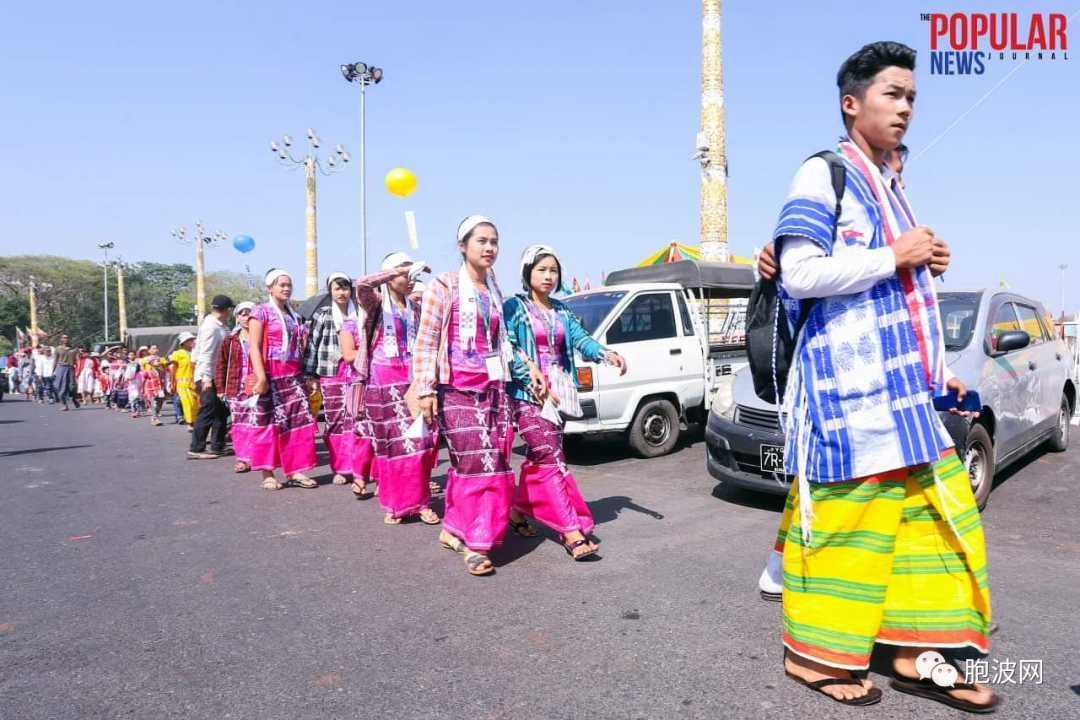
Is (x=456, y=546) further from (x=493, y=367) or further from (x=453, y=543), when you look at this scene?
(x=493, y=367)

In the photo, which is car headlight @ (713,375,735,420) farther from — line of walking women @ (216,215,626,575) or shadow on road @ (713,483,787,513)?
line of walking women @ (216,215,626,575)

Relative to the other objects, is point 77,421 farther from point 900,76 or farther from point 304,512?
point 900,76

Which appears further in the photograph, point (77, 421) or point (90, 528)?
point (77, 421)

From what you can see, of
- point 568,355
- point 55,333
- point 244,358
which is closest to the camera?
point 568,355

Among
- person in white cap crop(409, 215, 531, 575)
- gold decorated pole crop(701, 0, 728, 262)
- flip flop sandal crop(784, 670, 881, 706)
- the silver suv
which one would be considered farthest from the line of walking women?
gold decorated pole crop(701, 0, 728, 262)

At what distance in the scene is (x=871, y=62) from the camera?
226 cm

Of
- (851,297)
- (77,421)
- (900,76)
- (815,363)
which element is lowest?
(77,421)

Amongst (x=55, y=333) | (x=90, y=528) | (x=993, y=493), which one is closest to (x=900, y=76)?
(x=993, y=493)

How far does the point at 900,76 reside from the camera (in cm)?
223

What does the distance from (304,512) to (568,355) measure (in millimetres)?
2543

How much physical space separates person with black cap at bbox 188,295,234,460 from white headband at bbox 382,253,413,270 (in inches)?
164

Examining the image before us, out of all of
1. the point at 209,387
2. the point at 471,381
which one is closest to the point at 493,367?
the point at 471,381

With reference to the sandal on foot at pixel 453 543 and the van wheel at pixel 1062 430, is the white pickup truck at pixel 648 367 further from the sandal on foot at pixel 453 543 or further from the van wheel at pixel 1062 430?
the van wheel at pixel 1062 430

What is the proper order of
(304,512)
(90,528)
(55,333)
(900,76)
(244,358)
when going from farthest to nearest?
(55,333), (244,358), (304,512), (90,528), (900,76)
